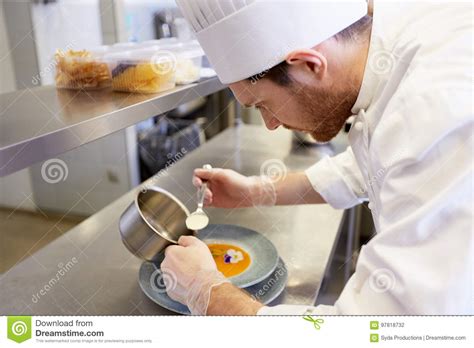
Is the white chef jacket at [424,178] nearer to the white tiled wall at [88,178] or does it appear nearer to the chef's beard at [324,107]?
the chef's beard at [324,107]

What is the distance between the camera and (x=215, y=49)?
2.65 feet

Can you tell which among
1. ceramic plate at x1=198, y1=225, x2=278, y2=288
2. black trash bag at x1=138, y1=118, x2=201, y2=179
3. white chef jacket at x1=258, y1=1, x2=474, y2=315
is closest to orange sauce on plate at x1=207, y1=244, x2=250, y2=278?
ceramic plate at x1=198, y1=225, x2=278, y2=288

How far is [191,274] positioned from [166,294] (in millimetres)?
139

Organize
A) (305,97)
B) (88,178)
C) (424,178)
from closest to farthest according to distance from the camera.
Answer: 1. (424,178)
2. (305,97)
3. (88,178)

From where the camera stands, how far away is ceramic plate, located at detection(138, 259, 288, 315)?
2.78 feet

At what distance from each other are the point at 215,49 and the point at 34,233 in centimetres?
222

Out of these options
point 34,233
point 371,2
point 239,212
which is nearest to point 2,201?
point 34,233

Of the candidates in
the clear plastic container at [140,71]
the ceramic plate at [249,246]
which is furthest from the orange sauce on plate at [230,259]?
the clear plastic container at [140,71]

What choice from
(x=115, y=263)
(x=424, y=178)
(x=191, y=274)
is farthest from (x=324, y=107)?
(x=115, y=263)

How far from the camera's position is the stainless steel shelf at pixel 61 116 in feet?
1.83

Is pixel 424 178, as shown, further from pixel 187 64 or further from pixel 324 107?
pixel 187 64

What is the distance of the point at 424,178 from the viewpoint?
57 cm

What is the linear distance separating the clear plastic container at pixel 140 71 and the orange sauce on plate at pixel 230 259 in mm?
396

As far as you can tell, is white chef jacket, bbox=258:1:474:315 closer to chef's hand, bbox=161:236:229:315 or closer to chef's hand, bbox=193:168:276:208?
chef's hand, bbox=161:236:229:315
